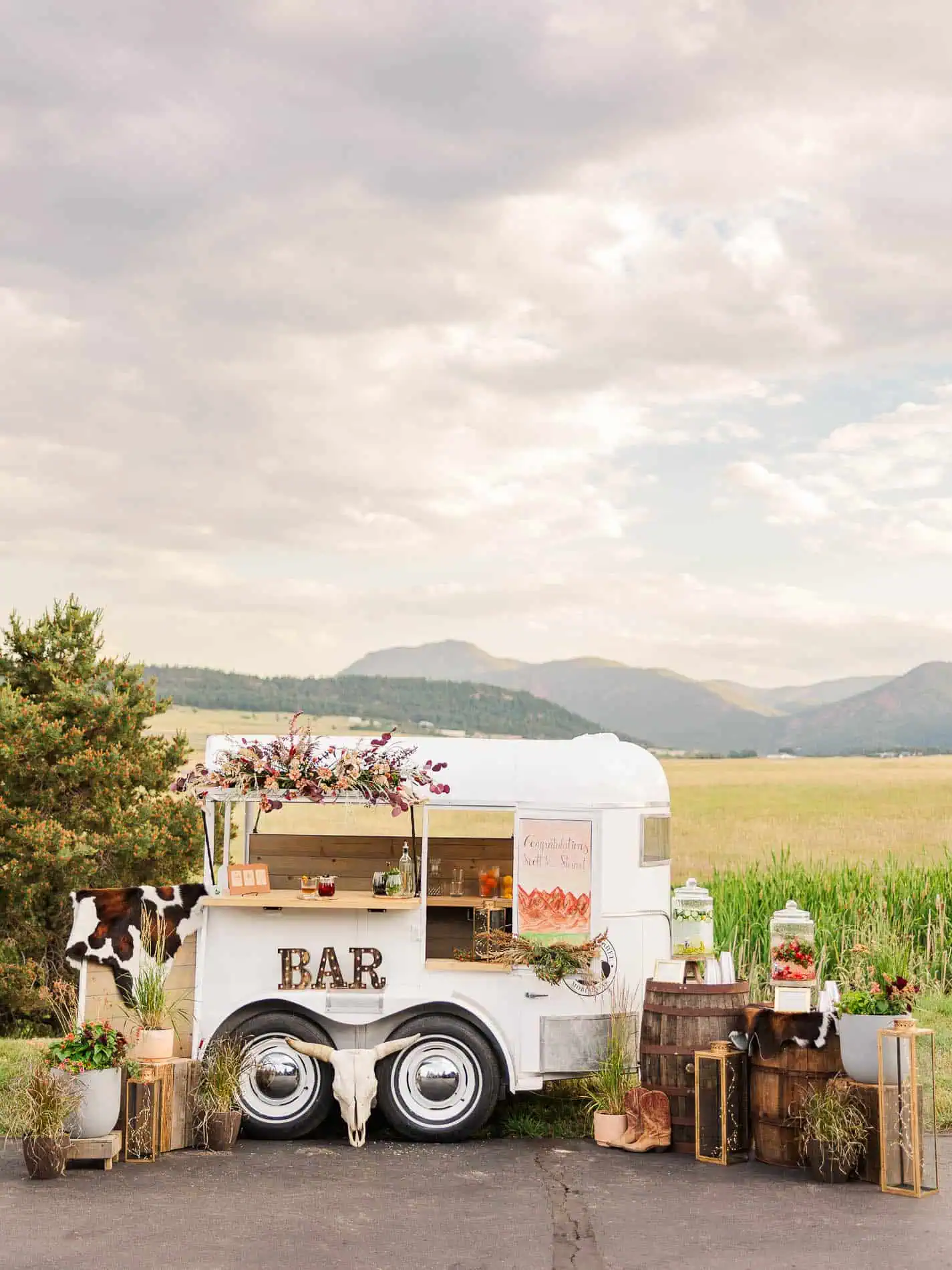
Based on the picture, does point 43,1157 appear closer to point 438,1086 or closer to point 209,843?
point 209,843

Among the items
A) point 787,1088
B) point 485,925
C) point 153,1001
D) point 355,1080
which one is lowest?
point 355,1080

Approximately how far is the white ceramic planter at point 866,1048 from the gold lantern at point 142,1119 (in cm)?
424

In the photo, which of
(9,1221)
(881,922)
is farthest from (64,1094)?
(881,922)

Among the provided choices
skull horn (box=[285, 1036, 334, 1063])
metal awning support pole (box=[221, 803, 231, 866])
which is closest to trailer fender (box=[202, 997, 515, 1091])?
skull horn (box=[285, 1036, 334, 1063])

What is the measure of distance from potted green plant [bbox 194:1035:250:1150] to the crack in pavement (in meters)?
1.98

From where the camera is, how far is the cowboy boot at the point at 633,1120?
29.6 ft

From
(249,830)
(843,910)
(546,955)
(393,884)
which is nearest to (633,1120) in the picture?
(546,955)

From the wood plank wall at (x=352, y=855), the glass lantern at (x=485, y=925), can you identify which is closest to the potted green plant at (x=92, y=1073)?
the glass lantern at (x=485, y=925)

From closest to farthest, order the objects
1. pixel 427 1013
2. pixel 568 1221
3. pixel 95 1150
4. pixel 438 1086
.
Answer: pixel 568 1221 < pixel 95 1150 < pixel 438 1086 < pixel 427 1013

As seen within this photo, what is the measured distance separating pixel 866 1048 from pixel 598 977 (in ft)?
6.17

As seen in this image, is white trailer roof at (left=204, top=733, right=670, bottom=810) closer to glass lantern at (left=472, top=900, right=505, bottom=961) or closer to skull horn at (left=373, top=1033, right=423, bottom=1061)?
glass lantern at (left=472, top=900, right=505, bottom=961)

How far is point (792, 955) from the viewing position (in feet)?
29.3

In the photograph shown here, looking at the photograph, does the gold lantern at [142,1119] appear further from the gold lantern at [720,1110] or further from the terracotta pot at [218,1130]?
the gold lantern at [720,1110]

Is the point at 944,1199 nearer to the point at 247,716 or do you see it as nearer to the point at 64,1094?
the point at 64,1094
